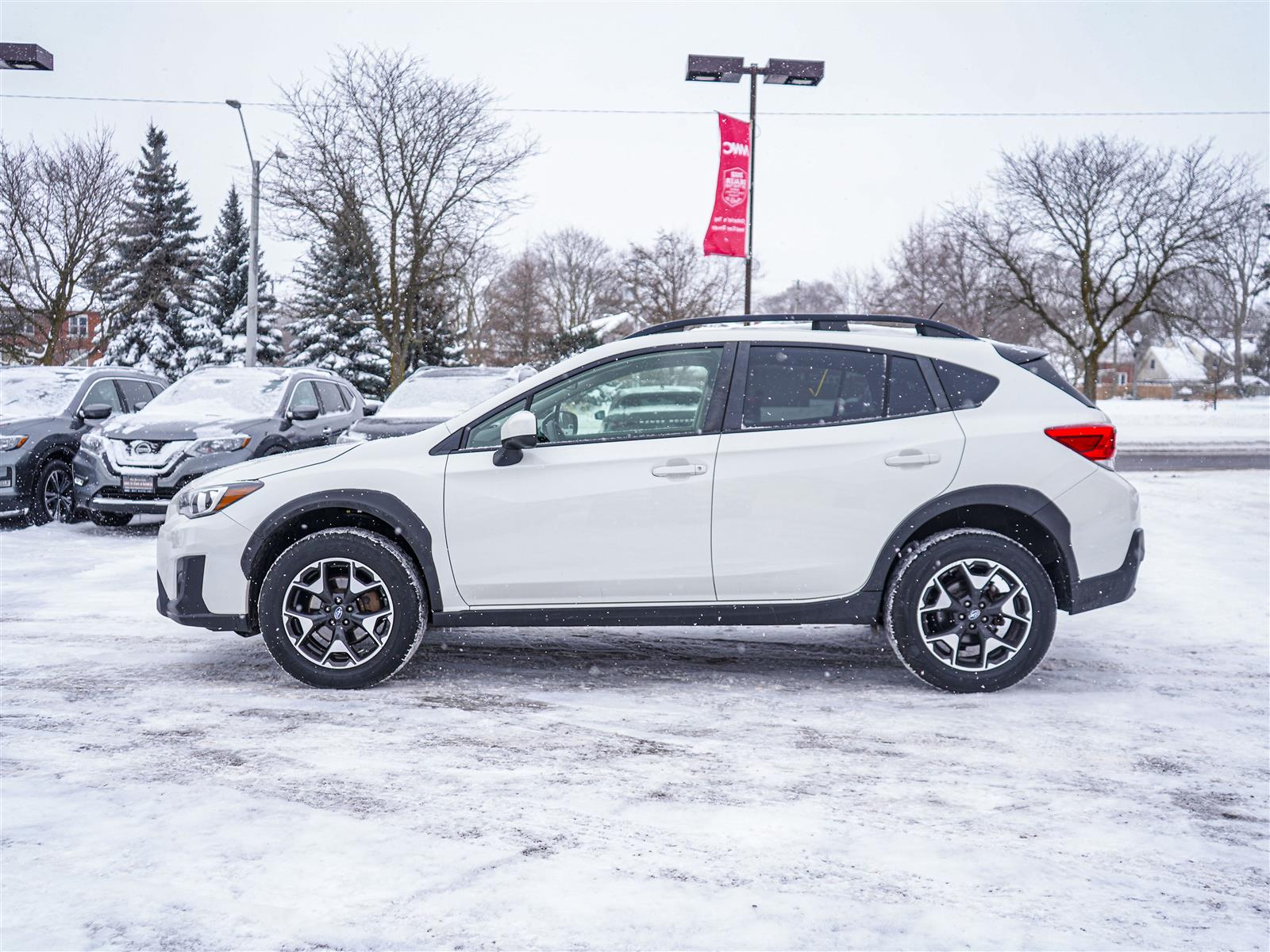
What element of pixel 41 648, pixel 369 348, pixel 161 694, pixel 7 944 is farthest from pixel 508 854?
pixel 369 348

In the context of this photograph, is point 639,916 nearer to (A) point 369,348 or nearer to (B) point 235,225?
(A) point 369,348

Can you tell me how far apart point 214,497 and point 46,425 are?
735cm

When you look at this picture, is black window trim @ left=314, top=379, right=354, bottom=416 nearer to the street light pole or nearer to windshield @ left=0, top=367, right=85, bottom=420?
windshield @ left=0, top=367, right=85, bottom=420

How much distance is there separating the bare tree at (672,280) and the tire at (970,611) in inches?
1428

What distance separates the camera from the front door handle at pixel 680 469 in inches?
188

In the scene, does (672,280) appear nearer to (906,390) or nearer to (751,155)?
(751,155)

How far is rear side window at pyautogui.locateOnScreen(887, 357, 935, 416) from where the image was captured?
492 cm

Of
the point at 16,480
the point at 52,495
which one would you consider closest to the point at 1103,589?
the point at 16,480

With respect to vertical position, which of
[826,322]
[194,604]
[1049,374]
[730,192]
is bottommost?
[194,604]

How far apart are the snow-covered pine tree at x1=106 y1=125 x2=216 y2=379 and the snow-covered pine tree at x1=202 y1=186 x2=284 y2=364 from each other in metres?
0.71

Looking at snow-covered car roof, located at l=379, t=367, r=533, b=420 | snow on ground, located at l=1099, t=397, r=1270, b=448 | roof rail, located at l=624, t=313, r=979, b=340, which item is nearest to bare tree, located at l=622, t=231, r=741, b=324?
snow on ground, located at l=1099, t=397, r=1270, b=448

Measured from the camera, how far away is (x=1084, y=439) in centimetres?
483

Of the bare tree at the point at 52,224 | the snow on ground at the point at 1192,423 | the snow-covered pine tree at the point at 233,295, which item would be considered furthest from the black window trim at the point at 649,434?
the snow-covered pine tree at the point at 233,295

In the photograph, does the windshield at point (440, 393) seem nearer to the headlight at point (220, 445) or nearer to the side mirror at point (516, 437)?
the headlight at point (220, 445)
